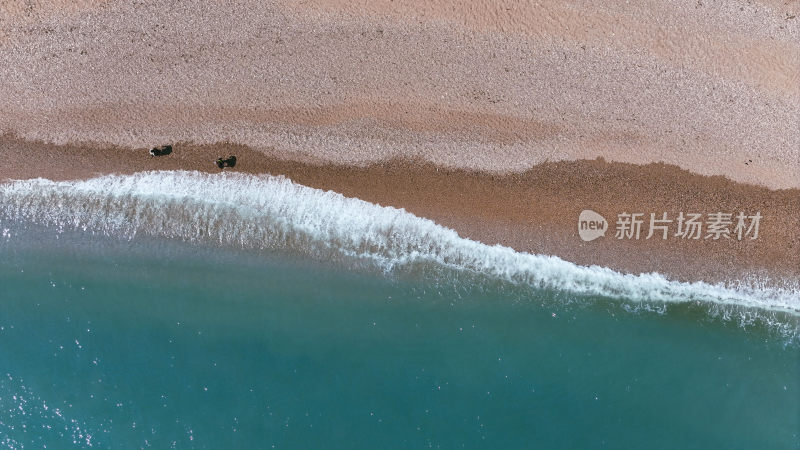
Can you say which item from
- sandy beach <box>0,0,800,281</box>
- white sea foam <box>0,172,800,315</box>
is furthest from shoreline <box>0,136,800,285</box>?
white sea foam <box>0,172,800,315</box>

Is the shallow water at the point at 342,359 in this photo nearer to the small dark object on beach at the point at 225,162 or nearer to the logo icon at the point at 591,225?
the logo icon at the point at 591,225

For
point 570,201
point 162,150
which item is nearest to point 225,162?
point 162,150

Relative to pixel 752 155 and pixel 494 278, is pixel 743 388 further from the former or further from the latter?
pixel 494 278

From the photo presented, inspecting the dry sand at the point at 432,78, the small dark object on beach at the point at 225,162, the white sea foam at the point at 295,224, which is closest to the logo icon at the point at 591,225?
the white sea foam at the point at 295,224

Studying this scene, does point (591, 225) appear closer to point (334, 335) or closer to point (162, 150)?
point (334, 335)

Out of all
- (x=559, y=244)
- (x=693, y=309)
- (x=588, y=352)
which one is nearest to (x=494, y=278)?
(x=559, y=244)
